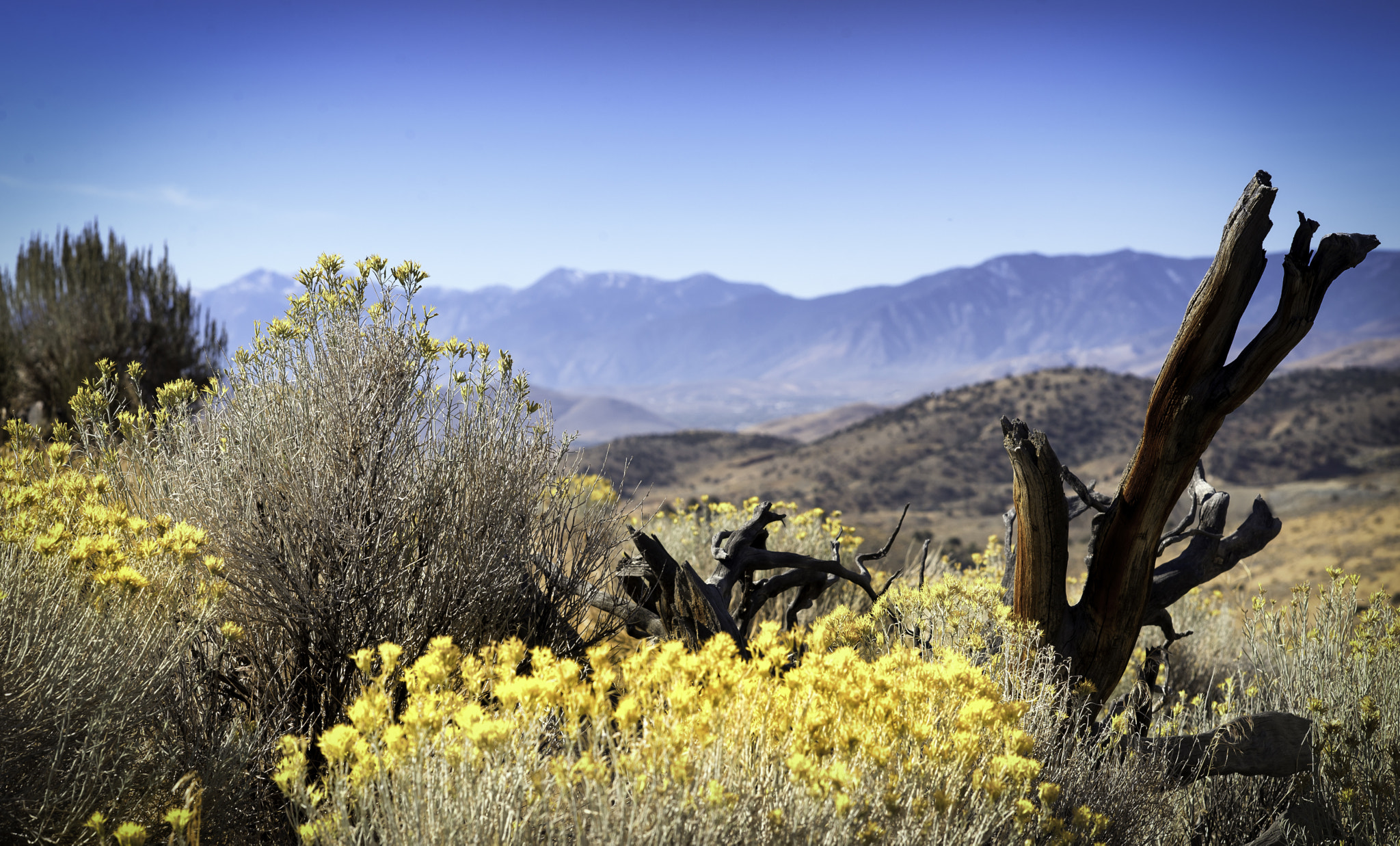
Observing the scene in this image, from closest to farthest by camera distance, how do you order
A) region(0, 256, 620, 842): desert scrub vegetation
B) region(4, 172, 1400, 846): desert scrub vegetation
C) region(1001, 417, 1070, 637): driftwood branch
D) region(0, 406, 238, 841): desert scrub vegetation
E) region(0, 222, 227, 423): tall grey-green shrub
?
region(4, 172, 1400, 846): desert scrub vegetation
region(0, 406, 238, 841): desert scrub vegetation
region(0, 256, 620, 842): desert scrub vegetation
region(1001, 417, 1070, 637): driftwood branch
region(0, 222, 227, 423): tall grey-green shrub

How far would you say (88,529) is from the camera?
3.08m

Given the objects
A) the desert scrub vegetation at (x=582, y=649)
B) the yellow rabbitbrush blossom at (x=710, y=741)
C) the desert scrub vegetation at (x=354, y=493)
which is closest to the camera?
the yellow rabbitbrush blossom at (x=710, y=741)

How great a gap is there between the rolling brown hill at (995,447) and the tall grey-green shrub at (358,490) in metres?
35.7

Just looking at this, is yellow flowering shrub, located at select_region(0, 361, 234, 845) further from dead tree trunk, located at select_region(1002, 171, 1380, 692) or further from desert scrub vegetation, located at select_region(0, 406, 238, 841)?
dead tree trunk, located at select_region(1002, 171, 1380, 692)

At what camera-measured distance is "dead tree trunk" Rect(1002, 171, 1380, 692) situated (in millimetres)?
3645

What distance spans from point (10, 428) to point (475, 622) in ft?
8.18

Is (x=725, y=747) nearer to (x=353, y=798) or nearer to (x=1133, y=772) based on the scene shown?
(x=353, y=798)

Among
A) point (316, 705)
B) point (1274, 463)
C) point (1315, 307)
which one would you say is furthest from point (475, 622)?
point (1274, 463)

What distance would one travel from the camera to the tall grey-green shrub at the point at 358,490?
10.7 feet

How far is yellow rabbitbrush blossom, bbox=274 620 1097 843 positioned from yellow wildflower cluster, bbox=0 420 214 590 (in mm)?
850

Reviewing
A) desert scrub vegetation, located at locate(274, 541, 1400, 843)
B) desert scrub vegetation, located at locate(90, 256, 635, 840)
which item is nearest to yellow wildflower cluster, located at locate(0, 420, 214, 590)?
desert scrub vegetation, located at locate(90, 256, 635, 840)

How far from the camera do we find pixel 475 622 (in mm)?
3518

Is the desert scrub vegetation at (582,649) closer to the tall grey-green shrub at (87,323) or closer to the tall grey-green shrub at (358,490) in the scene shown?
the tall grey-green shrub at (358,490)

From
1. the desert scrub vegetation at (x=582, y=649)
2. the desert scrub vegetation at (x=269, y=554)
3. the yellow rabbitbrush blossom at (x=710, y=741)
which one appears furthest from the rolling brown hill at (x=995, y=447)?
the yellow rabbitbrush blossom at (x=710, y=741)
